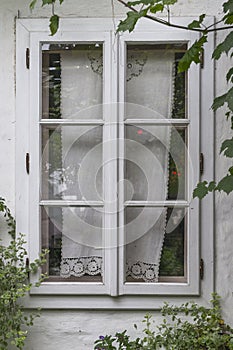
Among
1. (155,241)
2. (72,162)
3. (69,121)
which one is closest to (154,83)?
(69,121)

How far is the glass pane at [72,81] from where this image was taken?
9.35ft

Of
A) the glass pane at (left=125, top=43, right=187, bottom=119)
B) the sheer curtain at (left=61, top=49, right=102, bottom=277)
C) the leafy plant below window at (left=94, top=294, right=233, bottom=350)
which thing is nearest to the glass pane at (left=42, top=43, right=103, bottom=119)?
the sheer curtain at (left=61, top=49, right=102, bottom=277)

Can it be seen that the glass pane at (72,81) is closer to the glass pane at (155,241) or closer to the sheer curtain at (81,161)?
the sheer curtain at (81,161)

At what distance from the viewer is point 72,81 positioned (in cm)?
287

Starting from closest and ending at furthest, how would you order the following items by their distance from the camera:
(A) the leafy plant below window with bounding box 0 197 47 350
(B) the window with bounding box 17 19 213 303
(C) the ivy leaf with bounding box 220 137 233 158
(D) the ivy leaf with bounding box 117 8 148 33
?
(D) the ivy leaf with bounding box 117 8 148 33 → (C) the ivy leaf with bounding box 220 137 233 158 → (A) the leafy plant below window with bounding box 0 197 47 350 → (B) the window with bounding box 17 19 213 303

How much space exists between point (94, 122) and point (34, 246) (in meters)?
0.76

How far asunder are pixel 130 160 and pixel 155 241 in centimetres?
47

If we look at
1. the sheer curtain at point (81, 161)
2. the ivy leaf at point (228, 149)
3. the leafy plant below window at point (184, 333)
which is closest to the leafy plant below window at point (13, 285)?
the sheer curtain at point (81, 161)

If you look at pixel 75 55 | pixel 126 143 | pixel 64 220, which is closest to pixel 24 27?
pixel 75 55

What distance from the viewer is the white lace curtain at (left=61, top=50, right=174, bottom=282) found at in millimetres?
2830

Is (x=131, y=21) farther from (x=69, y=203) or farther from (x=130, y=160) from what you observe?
(x=69, y=203)

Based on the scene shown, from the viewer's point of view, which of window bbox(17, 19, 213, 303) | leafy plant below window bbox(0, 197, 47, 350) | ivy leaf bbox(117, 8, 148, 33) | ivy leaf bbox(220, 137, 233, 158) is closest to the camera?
ivy leaf bbox(117, 8, 148, 33)

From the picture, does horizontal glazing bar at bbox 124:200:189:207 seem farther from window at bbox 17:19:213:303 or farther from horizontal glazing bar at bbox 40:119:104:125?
horizontal glazing bar at bbox 40:119:104:125

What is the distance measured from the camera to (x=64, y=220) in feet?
9.35
